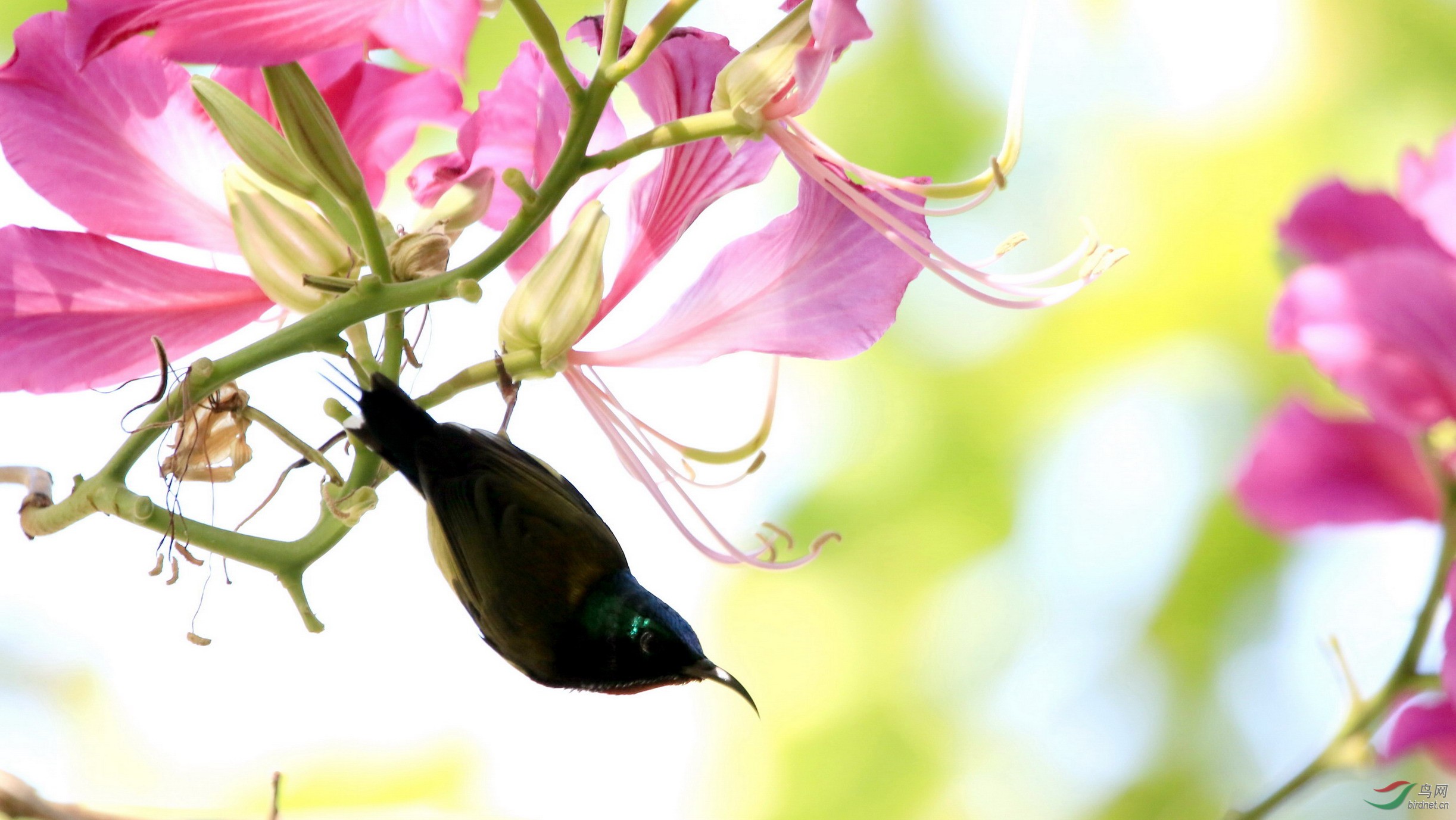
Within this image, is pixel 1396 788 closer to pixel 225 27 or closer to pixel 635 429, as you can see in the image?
pixel 635 429

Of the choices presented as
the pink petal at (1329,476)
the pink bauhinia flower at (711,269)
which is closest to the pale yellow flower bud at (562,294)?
the pink bauhinia flower at (711,269)

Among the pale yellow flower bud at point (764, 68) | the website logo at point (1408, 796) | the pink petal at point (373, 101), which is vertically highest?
the pink petal at point (373, 101)

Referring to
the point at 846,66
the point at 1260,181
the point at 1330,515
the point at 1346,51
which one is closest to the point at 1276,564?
the point at 1260,181

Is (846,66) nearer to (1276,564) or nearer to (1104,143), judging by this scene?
(1104,143)

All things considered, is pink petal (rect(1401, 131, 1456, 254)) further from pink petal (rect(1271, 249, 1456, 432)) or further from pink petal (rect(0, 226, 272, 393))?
pink petal (rect(0, 226, 272, 393))

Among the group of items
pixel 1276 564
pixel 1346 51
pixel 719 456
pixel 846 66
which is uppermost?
pixel 846 66

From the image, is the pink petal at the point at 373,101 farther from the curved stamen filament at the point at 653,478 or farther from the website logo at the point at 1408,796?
the website logo at the point at 1408,796

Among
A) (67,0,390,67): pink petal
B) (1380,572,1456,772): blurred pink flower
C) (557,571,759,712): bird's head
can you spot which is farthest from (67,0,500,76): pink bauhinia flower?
(1380,572,1456,772): blurred pink flower
